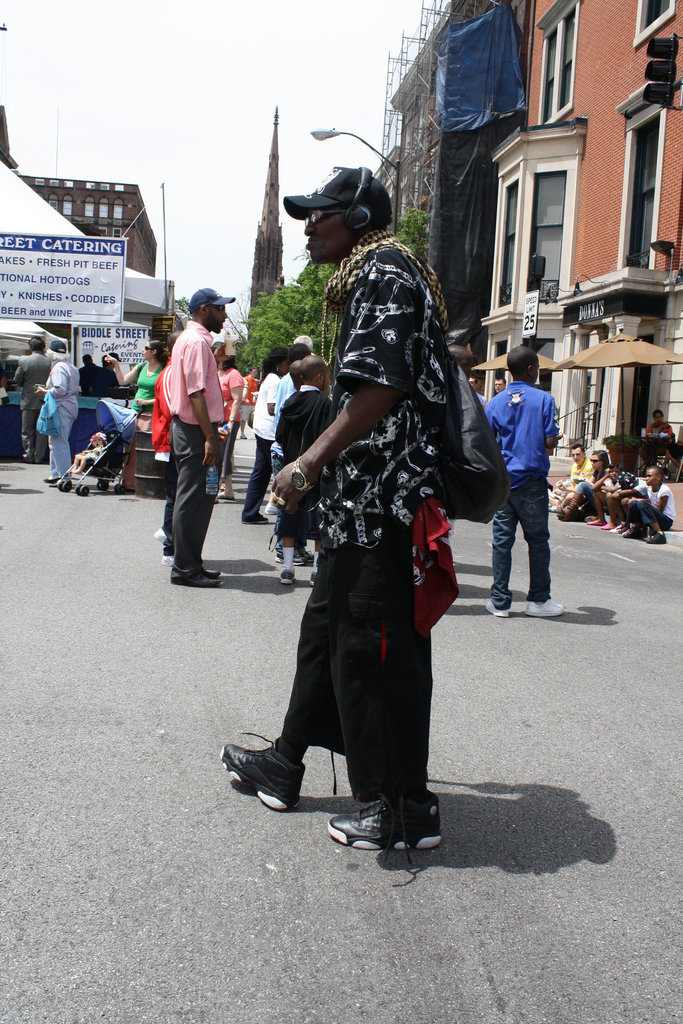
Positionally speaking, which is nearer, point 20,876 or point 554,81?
point 20,876

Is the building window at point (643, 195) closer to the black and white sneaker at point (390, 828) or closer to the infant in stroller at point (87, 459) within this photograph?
the infant in stroller at point (87, 459)

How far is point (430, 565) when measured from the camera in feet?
9.00

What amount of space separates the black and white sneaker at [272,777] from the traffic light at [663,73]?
1063 centimetres

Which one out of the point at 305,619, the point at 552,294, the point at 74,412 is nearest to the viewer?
the point at 305,619

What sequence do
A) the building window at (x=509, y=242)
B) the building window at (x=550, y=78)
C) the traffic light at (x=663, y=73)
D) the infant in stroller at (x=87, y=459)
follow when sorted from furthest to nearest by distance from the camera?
1. the building window at (x=509, y=242)
2. the building window at (x=550, y=78)
3. the infant in stroller at (x=87, y=459)
4. the traffic light at (x=663, y=73)

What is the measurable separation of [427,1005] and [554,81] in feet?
90.4

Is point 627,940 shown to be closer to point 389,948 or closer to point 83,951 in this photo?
point 389,948

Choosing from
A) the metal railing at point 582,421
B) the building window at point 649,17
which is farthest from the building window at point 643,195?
the metal railing at point 582,421

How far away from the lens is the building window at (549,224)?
2407cm

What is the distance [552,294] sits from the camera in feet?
78.7

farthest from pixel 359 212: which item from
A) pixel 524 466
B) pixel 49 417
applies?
pixel 49 417

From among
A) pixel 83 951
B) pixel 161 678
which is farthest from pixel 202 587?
pixel 83 951

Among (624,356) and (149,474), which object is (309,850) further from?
(624,356)

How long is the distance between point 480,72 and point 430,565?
31.8 meters
